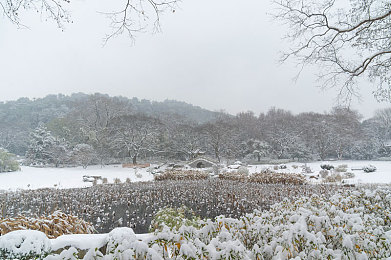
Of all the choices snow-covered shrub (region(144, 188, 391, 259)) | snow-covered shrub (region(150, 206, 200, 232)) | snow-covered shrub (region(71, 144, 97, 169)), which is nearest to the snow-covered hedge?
snow-covered shrub (region(144, 188, 391, 259))

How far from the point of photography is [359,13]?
6.07 metres

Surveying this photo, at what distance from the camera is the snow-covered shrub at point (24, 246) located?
182 cm

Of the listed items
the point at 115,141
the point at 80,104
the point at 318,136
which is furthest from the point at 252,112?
the point at 80,104

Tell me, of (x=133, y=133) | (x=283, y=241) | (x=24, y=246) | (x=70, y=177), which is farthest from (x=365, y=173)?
(x=133, y=133)

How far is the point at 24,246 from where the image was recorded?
6.10ft

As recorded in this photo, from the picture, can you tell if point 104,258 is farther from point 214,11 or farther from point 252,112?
point 252,112

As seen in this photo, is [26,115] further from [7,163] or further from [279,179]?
[279,179]

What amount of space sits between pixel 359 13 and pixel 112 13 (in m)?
Result: 6.77

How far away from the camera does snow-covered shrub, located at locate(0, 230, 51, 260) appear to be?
182 cm

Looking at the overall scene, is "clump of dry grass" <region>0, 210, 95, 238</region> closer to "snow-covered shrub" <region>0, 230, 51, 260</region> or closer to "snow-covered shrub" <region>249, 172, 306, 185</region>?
"snow-covered shrub" <region>0, 230, 51, 260</region>

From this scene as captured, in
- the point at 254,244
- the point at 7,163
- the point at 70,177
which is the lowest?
the point at 70,177

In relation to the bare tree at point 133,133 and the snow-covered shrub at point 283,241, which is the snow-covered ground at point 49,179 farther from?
the snow-covered shrub at point 283,241

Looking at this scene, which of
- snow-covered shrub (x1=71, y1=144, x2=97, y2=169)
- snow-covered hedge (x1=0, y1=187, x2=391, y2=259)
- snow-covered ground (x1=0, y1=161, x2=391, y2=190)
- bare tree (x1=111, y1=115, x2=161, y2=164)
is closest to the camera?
snow-covered hedge (x1=0, y1=187, x2=391, y2=259)

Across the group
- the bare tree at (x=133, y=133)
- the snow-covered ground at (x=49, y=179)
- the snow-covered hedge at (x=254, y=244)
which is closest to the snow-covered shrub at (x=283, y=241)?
the snow-covered hedge at (x=254, y=244)
